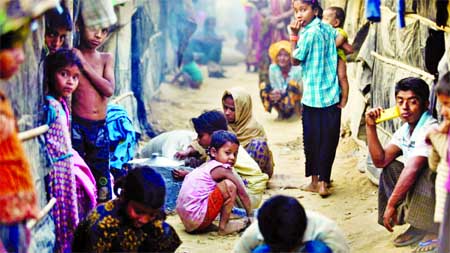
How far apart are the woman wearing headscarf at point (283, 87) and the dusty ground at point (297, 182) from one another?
192mm

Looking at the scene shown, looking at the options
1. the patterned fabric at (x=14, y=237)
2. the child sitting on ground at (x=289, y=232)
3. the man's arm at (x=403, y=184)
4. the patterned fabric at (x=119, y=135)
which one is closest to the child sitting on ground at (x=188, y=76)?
the patterned fabric at (x=119, y=135)

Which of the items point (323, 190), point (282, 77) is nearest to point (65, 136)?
point (323, 190)

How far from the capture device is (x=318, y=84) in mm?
8242

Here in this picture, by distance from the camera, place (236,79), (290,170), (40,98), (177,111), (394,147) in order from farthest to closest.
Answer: (236,79)
(177,111)
(290,170)
(394,147)
(40,98)

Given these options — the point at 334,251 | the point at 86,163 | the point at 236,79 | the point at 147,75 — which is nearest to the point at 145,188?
the point at 334,251

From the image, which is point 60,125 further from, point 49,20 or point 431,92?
point 431,92

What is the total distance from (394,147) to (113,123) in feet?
7.21

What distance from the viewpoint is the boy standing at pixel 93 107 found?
6.46m

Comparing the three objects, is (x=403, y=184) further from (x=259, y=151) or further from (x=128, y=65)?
(x=128, y=65)

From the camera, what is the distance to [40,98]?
5.40 meters

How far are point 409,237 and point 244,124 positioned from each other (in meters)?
2.34

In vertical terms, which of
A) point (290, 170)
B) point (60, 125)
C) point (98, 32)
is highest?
point (98, 32)

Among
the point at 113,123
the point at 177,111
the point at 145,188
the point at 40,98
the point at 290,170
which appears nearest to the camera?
the point at 145,188

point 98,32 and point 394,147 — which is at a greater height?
point 98,32
